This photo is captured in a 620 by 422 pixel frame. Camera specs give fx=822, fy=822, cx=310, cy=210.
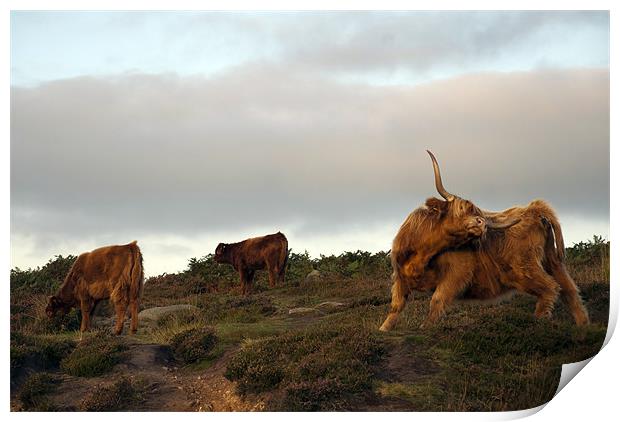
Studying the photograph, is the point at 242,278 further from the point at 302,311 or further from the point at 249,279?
the point at 302,311

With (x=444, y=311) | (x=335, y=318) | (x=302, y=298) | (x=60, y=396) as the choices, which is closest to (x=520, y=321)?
(x=444, y=311)

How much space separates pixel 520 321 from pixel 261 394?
3.73 m

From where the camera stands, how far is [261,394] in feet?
34.0

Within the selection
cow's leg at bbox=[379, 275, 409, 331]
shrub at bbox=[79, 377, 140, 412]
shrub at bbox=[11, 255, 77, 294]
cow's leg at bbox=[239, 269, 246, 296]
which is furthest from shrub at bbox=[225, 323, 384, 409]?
cow's leg at bbox=[239, 269, 246, 296]

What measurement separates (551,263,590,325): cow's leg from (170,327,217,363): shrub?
4.98m

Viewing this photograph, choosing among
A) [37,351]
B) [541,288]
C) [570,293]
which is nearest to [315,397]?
[541,288]

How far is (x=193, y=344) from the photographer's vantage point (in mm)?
11719

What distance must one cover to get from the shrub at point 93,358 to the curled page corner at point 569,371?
19.5ft

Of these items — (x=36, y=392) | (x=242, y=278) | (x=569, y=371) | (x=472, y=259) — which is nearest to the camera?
(x=569, y=371)

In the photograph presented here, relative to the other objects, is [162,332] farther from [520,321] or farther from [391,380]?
[520,321]

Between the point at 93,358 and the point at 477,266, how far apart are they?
17.9 feet

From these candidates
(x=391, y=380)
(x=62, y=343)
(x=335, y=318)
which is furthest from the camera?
(x=335, y=318)

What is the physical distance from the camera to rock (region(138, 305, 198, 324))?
1472 centimetres

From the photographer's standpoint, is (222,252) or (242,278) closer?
Result: (242,278)
